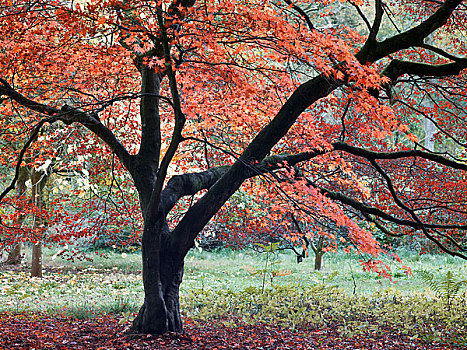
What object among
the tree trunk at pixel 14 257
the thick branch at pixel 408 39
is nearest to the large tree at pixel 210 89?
the thick branch at pixel 408 39

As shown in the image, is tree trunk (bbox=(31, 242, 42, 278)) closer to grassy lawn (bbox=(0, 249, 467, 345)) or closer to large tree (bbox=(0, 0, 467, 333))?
grassy lawn (bbox=(0, 249, 467, 345))

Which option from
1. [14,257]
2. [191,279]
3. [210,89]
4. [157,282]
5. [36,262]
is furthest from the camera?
[14,257]

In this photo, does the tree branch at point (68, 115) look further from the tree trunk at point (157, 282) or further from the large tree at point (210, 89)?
the tree trunk at point (157, 282)

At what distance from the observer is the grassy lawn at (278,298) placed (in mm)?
6602

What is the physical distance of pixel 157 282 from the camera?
5297 millimetres

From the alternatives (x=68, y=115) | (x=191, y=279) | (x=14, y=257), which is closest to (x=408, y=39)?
(x=68, y=115)

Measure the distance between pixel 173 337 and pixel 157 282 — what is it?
27.8 inches

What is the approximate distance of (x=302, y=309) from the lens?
23.3ft

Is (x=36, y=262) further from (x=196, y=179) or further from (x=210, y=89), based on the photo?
(x=196, y=179)

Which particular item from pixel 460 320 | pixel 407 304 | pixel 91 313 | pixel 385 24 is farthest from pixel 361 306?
pixel 385 24

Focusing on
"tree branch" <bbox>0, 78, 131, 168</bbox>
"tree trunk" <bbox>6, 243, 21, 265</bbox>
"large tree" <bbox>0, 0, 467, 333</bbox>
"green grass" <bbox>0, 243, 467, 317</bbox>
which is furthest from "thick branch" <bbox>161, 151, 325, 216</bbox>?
"tree trunk" <bbox>6, 243, 21, 265</bbox>

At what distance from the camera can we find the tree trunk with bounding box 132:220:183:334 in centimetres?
529

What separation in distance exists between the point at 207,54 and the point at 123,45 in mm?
1203

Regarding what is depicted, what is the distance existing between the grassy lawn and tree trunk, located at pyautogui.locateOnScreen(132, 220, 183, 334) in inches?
54.1
